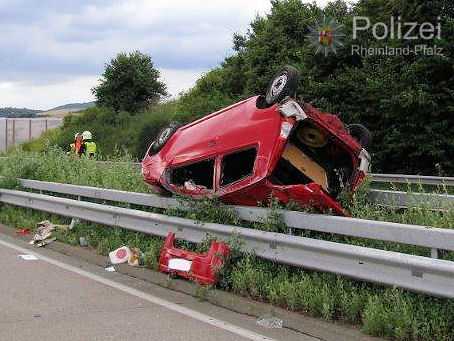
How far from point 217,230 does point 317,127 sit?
5.44 feet

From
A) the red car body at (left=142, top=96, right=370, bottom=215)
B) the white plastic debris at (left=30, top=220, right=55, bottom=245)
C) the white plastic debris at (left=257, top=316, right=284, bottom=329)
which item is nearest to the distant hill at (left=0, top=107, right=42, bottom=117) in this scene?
the white plastic debris at (left=30, top=220, right=55, bottom=245)

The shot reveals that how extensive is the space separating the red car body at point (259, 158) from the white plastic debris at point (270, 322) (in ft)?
4.44

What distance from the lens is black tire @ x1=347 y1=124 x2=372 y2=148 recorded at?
8070mm

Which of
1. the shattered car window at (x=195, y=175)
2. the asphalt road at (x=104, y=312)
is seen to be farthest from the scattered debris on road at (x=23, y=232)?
the shattered car window at (x=195, y=175)

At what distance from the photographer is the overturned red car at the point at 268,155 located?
6.81 metres

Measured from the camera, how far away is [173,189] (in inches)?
303

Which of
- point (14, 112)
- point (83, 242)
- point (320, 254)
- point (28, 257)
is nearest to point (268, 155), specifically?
point (320, 254)

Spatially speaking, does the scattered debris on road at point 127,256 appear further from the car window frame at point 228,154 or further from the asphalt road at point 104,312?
the car window frame at point 228,154

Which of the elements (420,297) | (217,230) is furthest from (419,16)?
(420,297)

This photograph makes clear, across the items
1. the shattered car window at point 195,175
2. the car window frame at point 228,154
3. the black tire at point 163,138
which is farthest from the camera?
the black tire at point 163,138

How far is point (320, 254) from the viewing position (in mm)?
5773

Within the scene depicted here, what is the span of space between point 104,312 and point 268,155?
2.27m

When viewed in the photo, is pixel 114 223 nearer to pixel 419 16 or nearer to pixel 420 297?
pixel 420 297

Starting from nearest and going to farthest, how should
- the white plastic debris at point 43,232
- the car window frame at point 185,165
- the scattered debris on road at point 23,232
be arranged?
the car window frame at point 185,165, the white plastic debris at point 43,232, the scattered debris on road at point 23,232
